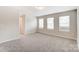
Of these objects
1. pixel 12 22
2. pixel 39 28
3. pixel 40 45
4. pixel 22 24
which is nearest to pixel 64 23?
pixel 39 28

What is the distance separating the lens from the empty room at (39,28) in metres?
1.89

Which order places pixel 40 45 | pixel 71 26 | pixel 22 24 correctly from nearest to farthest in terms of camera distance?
pixel 71 26 < pixel 40 45 < pixel 22 24

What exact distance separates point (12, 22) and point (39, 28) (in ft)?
2.41

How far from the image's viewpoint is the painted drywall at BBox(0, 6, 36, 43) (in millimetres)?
1927

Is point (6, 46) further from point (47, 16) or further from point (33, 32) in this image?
point (47, 16)

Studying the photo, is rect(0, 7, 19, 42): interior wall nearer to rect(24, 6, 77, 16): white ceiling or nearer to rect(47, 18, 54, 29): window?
rect(24, 6, 77, 16): white ceiling

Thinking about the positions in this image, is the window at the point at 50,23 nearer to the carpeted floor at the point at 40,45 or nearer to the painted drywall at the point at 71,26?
the painted drywall at the point at 71,26

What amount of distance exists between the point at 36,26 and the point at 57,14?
0.64 metres

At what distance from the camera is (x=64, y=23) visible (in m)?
1.98

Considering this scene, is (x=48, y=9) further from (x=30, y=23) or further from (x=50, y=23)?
(x=30, y=23)

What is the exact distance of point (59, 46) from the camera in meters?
1.94

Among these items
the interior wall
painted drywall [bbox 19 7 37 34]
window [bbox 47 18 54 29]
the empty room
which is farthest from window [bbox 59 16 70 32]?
the interior wall

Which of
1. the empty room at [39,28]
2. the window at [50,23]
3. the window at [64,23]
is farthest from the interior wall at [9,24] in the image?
the window at [64,23]
